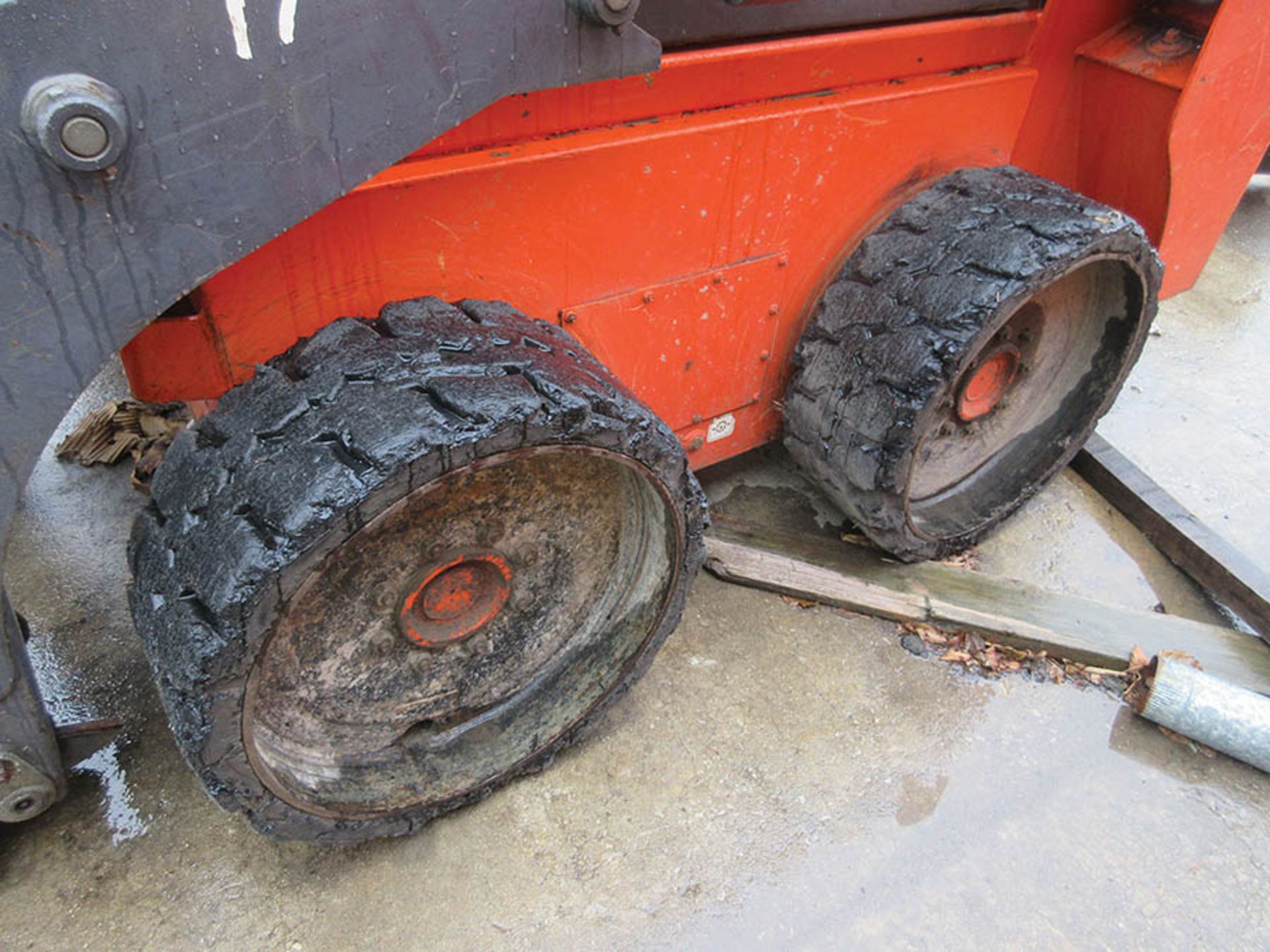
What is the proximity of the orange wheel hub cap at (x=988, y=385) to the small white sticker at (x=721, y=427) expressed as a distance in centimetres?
63

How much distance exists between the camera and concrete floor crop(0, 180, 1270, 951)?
1929 mm

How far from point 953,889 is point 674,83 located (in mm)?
1792

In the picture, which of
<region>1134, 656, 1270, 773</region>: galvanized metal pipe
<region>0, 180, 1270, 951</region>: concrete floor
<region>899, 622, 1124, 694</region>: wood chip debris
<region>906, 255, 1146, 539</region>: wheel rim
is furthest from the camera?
<region>906, 255, 1146, 539</region>: wheel rim

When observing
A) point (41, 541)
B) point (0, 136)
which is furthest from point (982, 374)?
point (41, 541)

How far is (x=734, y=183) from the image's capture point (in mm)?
2092

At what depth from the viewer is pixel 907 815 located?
2172mm

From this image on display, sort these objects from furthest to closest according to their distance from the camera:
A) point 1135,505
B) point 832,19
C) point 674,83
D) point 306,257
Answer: point 1135,505, point 832,19, point 674,83, point 306,257

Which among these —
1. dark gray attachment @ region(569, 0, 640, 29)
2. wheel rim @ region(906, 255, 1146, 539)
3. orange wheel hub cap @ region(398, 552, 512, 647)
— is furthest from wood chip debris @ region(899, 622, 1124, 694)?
dark gray attachment @ region(569, 0, 640, 29)

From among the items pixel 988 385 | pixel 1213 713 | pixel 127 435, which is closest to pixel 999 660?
pixel 1213 713

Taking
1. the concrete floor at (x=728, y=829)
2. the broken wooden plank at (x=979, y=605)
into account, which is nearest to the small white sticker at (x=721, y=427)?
the broken wooden plank at (x=979, y=605)

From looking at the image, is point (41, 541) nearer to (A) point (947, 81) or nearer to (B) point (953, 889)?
(B) point (953, 889)

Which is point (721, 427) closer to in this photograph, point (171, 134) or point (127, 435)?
point (171, 134)

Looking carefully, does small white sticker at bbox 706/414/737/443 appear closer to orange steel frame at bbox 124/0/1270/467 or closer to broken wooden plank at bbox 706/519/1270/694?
orange steel frame at bbox 124/0/1270/467

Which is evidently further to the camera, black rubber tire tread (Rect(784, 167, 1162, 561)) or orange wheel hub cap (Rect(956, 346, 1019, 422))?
orange wheel hub cap (Rect(956, 346, 1019, 422))
